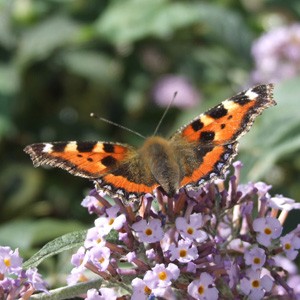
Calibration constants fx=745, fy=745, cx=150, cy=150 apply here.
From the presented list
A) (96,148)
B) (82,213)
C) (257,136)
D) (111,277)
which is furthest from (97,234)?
(82,213)

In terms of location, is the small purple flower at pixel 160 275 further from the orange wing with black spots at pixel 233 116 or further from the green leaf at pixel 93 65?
the green leaf at pixel 93 65

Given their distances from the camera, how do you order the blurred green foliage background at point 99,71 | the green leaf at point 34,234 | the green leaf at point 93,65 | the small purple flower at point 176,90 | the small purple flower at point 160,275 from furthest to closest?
the small purple flower at point 176,90 → the green leaf at point 93,65 → the blurred green foliage background at point 99,71 → the green leaf at point 34,234 → the small purple flower at point 160,275

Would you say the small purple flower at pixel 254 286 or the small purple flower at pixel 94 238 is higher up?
the small purple flower at pixel 94 238

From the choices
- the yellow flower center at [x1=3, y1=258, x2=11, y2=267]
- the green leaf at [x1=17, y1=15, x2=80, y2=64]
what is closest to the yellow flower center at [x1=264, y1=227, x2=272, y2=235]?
the yellow flower center at [x1=3, y1=258, x2=11, y2=267]

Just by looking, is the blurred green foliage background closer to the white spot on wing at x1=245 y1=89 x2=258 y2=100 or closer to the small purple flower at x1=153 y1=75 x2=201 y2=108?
the small purple flower at x1=153 y1=75 x2=201 y2=108

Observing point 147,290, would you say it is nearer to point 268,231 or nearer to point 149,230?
point 149,230

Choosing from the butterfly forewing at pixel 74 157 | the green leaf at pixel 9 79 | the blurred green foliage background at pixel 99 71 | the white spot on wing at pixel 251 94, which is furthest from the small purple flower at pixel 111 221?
the green leaf at pixel 9 79

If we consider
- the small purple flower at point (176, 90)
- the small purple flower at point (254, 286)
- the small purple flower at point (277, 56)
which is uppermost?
the small purple flower at point (254, 286)
